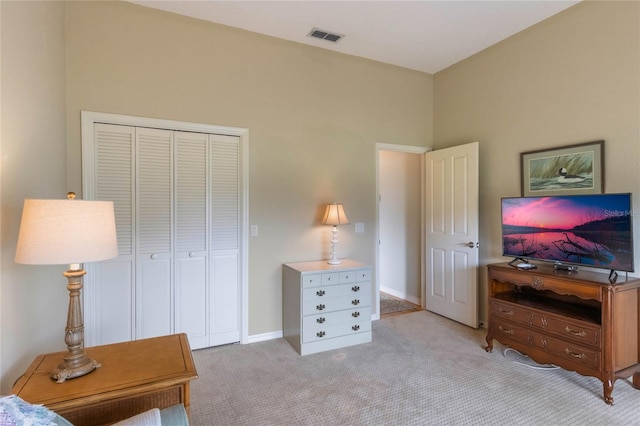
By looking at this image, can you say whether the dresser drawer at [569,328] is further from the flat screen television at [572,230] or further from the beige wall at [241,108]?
the beige wall at [241,108]

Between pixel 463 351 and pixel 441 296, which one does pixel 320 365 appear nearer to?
pixel 463 351

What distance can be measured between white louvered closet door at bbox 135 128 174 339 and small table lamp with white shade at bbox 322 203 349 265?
147 cm

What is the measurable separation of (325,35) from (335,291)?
8.24 ft

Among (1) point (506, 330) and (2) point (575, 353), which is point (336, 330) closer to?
(1) point (506, 330)

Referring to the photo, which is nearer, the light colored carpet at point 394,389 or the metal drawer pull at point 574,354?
the light colored carpet at point 394,389

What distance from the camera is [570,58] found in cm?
290

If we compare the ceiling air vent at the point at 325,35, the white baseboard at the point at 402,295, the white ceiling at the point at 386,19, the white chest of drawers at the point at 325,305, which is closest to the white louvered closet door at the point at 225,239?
the white chest of drawers at the point at 325,305

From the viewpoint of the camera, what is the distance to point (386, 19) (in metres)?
3.01

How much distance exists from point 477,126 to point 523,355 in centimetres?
237

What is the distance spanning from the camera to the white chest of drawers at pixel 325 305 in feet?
9.90

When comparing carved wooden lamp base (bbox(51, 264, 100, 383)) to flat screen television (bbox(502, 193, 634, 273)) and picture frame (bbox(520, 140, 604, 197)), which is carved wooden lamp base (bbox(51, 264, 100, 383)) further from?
picture frame (bbox(520, 140, 604, 197))

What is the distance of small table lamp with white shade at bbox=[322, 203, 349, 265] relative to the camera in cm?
336

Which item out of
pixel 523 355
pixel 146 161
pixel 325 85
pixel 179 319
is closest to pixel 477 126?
pixel 325 85

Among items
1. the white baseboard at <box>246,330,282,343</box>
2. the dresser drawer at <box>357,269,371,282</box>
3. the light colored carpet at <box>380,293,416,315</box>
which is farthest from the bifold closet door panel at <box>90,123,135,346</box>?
the light colored carpet at <box>380,293,416,315</box>
